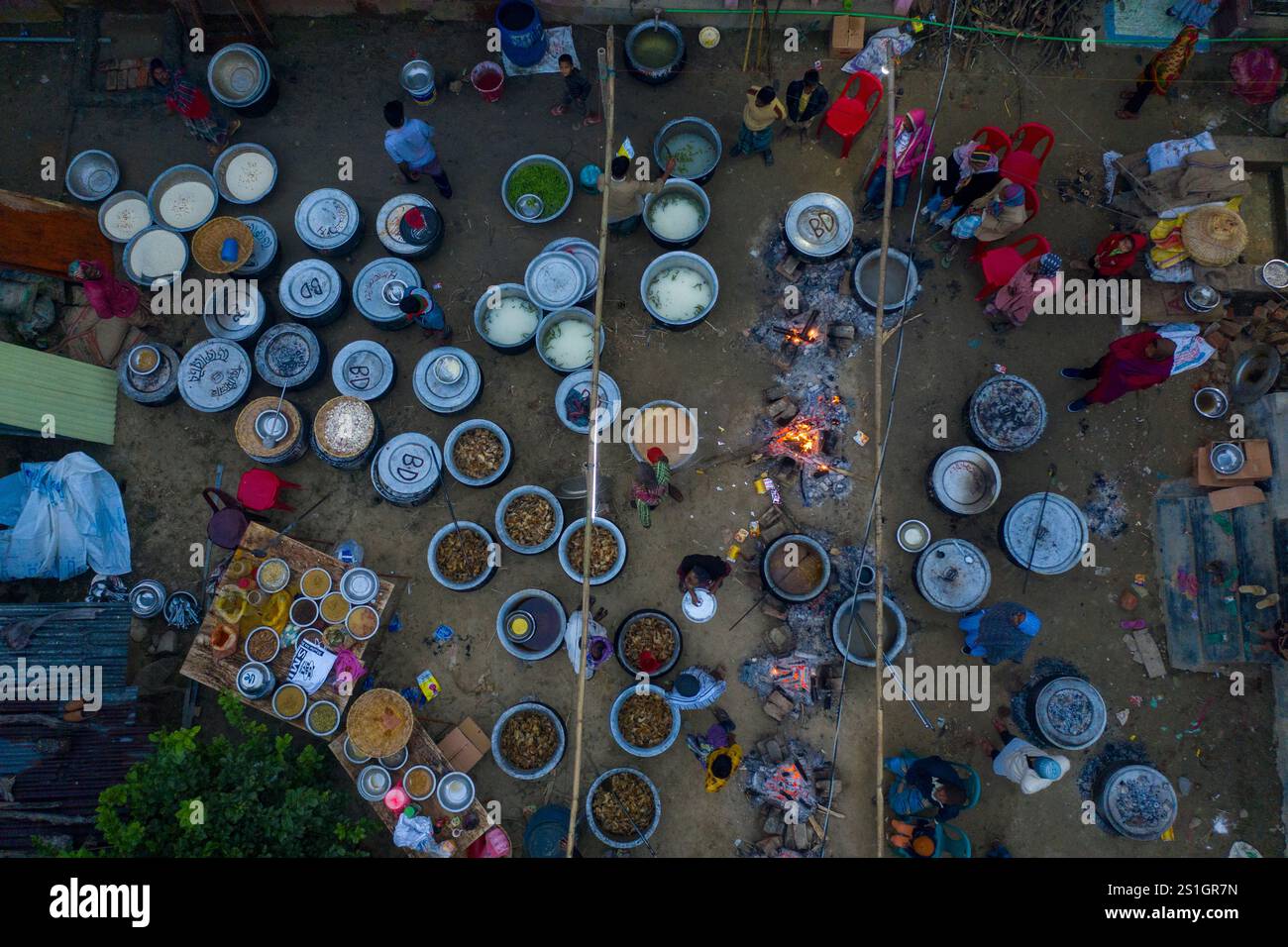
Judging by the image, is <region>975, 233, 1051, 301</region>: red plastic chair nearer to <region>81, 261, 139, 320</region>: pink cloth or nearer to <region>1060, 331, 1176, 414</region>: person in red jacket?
<region>1060, 331, 1176, 414</region>: person in red jacket

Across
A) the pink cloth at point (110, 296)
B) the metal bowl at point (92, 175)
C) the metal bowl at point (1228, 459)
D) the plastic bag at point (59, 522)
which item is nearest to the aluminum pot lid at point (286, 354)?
the pink cloth at point (110, 296)

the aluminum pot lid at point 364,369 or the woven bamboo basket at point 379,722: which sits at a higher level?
the aluminum pot lid at point 364,369

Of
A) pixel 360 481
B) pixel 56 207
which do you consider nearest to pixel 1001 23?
pixel 360 481

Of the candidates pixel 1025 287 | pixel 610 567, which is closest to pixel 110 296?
pixel 610 567

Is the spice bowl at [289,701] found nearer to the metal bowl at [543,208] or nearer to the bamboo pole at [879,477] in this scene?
the bamboo pole at [879,477]

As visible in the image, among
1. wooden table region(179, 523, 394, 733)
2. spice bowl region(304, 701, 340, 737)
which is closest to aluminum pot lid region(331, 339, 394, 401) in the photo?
wooden table region(179, 523, 394, 733)

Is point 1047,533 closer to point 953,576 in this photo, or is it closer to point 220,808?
point 953,576
